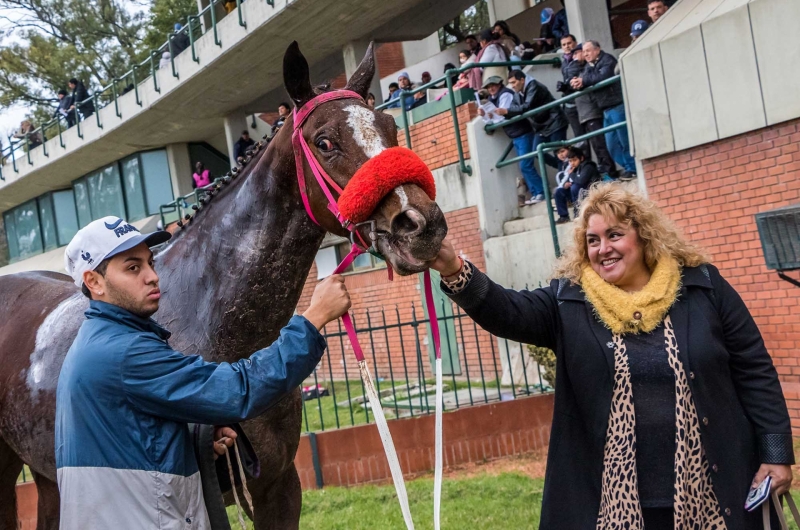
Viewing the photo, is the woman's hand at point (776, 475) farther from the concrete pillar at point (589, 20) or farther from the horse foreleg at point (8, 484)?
the concrete pillar at point (589, 20)

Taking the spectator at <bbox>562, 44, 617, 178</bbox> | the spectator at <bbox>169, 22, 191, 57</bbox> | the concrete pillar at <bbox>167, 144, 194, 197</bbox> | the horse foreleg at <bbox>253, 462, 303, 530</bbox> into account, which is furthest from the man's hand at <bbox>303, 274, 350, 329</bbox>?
the concrete pillar at <bbox>167, 144, 194, 197</bbox>

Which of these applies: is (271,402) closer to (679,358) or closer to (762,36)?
(679,358)

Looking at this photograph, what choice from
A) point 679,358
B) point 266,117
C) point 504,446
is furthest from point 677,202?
point 266,117

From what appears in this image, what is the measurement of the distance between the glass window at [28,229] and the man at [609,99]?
89.6 ft

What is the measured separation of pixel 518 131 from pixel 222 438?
9.30m

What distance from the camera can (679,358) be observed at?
324 cm

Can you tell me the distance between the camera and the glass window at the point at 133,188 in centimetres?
2693

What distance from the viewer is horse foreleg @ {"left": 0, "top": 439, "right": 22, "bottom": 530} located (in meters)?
5.05

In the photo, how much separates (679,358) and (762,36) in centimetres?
539

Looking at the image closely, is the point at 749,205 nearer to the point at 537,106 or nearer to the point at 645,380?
the point at 537,106

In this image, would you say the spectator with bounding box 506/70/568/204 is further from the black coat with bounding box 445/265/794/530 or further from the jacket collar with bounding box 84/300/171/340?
the jacket collar with bounding box 84/300/171/340

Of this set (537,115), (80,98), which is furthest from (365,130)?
(80,98)

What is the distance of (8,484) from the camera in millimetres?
5273

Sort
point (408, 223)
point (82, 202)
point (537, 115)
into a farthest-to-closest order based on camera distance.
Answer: point (82, 202)
point (537, 115)
point (408, 223)
